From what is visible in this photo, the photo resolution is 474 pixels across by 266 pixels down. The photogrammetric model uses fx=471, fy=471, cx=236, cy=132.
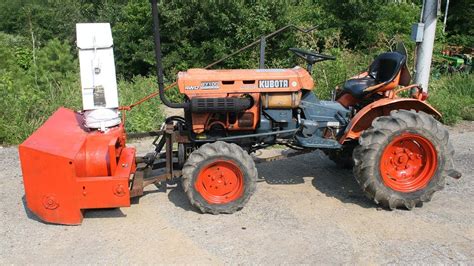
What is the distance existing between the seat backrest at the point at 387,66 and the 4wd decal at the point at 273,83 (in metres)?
1.09

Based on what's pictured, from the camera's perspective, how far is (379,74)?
198 inches

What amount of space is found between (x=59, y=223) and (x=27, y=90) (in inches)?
175

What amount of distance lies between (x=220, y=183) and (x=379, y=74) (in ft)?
6.90

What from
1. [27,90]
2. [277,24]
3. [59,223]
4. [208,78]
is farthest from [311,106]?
[277,24]

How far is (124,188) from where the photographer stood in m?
4.07

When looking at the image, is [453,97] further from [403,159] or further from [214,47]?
[214,47]

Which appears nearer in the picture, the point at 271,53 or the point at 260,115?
the point at 260,115

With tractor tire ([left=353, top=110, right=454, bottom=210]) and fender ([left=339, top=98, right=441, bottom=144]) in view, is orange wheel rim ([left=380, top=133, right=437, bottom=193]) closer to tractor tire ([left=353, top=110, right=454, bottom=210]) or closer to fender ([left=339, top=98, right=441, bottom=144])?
tractor tire ([left=353, top=110, right=454, bottom=210])

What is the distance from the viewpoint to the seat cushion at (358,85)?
499cm

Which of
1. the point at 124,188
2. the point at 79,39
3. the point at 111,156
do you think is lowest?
the point at 124,188

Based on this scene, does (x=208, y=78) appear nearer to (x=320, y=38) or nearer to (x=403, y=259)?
(x=403, y=259)

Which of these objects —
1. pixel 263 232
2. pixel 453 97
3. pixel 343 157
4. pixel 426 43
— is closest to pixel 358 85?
pixel 343 157

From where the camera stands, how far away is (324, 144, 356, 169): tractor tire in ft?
17.7

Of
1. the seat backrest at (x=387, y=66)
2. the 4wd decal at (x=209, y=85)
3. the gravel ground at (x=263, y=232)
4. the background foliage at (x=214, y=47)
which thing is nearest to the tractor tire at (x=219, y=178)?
the gravel ground at (x=263, y=232)
